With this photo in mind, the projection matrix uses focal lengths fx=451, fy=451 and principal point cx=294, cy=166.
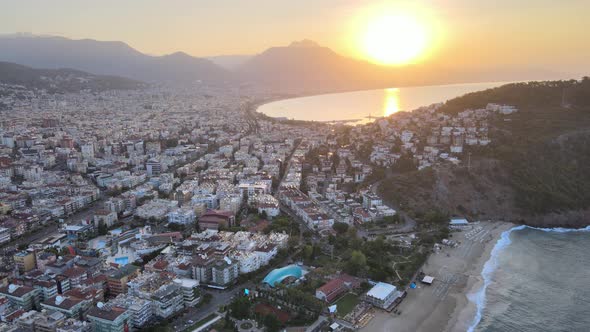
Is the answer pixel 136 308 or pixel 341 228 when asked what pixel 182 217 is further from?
pixel 136 308

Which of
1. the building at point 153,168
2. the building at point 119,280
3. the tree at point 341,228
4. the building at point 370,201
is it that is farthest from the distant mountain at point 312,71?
the building at point 119,280

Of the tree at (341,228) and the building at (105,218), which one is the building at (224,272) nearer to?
the tree at (341,228)

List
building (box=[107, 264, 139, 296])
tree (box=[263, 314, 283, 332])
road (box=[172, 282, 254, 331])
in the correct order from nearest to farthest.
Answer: tree (box=[263, 314, 283, 332])
road (box=[172, 282, 254, 331])
building (box=[107, 264, 139, 296])

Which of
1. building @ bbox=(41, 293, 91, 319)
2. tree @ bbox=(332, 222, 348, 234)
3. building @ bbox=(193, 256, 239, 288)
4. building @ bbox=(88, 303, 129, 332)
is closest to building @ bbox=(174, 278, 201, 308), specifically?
building @ bbox=(193, 256, 239, 288)

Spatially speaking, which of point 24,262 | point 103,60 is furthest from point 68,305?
point 103,60

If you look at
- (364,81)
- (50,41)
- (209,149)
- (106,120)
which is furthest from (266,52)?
(209,149)

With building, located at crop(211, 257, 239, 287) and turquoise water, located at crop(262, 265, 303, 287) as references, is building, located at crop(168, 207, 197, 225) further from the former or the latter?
turquoise water, located at crop(262, 265, 303, 287)
